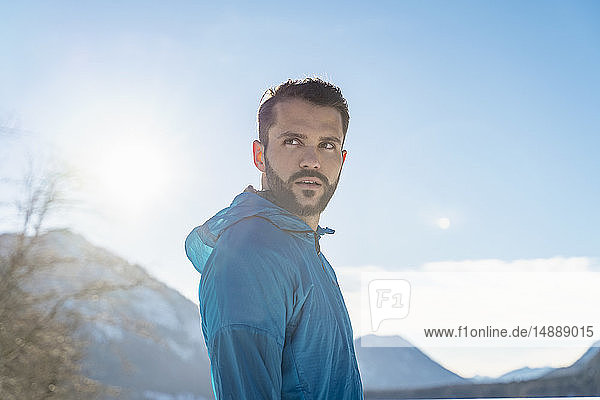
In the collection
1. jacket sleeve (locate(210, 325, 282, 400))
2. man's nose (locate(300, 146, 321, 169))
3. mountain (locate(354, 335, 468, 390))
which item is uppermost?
man's nose (locate(300, 146, 321, 169))

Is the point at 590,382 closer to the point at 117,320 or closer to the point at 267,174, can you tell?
the point at 117,320

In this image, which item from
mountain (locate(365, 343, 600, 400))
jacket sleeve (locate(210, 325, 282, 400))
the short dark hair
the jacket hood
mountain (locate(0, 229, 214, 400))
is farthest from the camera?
mountain (locate(365, 343, 600, 400))

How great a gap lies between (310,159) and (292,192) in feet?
0.19

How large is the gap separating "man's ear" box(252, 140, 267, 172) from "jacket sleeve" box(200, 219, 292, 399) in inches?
8.9

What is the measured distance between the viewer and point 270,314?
2.01 ft

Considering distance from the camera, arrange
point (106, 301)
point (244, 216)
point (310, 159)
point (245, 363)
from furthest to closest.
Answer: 1. point (106, 301)
2. point (310, 159)
3. point (244, 216)
4. point (245, 363)

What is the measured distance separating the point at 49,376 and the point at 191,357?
5.43m

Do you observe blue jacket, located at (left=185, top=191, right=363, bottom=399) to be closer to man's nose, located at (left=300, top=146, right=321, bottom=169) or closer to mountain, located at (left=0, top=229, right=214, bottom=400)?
man's nose, located at (left=300, top=146, right=321, bottom=169)

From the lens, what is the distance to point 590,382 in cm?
855

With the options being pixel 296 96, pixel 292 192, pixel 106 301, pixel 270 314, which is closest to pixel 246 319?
pixel 270 314

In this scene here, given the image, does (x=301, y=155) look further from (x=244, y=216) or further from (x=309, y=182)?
(x=244, y=216)

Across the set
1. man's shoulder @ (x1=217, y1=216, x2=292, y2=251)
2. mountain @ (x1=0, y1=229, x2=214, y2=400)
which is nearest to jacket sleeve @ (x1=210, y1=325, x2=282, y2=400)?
man's shoulder @ (x1=217, y1=216, x2=292, y2=251)

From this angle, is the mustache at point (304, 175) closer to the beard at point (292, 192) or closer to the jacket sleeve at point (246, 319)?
the beard at point (292, 192)

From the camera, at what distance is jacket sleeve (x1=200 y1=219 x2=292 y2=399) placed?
590 mm
